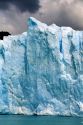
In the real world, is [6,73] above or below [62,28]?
below

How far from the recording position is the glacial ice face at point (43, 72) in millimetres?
31578

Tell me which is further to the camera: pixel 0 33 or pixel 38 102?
pixel 0 33

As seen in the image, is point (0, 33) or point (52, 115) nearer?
point (52, 115)

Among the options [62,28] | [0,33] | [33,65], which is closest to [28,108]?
[33,65]

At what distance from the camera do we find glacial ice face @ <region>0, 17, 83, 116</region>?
3158 centimetres

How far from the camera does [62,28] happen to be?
33.5m

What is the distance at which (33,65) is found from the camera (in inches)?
1277

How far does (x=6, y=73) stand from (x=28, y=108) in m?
2.74

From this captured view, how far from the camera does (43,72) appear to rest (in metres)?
32.2

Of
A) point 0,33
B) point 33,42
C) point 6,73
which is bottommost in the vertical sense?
point 6,73

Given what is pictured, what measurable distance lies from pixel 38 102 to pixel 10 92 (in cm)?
200

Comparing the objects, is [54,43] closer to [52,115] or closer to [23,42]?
[23,42]

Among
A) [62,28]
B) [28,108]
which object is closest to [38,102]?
[28,108]

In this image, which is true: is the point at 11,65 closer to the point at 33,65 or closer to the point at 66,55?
the point at 33,65
